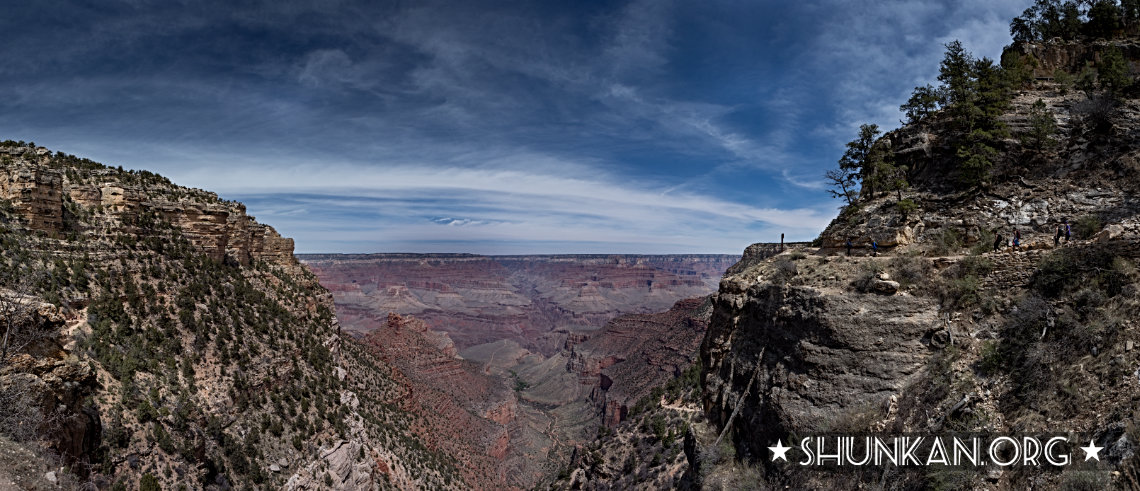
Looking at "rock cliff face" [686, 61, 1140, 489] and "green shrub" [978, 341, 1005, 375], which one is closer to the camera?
"rock cliff face" [686, 61, 1140, 489]

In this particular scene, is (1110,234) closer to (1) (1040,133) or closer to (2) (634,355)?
(1) (1040,133)

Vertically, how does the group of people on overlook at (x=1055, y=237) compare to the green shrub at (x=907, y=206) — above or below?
below

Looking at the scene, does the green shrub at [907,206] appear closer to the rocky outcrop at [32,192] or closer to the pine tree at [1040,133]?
the pine tree at [1040,133]

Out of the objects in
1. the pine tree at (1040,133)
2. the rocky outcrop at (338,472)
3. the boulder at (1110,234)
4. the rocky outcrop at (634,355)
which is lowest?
the rocky outcrop at (634,355)

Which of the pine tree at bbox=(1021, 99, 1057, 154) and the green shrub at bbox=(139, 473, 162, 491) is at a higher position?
the pine tree at bbox=(1021, 99, 1057, 154)

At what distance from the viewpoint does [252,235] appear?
32.2m

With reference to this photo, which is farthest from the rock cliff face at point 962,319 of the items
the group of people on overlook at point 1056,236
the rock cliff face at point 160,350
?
the rock cliff face at point 160,350

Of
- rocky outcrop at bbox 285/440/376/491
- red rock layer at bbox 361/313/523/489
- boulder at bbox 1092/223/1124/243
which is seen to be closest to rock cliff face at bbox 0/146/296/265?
rocky outcrop at bbox 285/440/376/491

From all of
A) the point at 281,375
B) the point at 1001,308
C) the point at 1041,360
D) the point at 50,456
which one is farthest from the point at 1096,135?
the point at 281,375

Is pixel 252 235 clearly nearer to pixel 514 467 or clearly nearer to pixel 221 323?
pixel 221 323

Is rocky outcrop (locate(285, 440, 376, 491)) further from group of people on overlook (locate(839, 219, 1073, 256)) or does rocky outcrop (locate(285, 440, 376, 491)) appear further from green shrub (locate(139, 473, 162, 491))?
group of people on overlook (locate(839, 219, 1073, 256))

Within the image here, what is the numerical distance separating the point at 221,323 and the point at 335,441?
29.7 feet

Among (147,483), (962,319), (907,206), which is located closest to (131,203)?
(147,483)

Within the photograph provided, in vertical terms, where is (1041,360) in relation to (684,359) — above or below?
above
